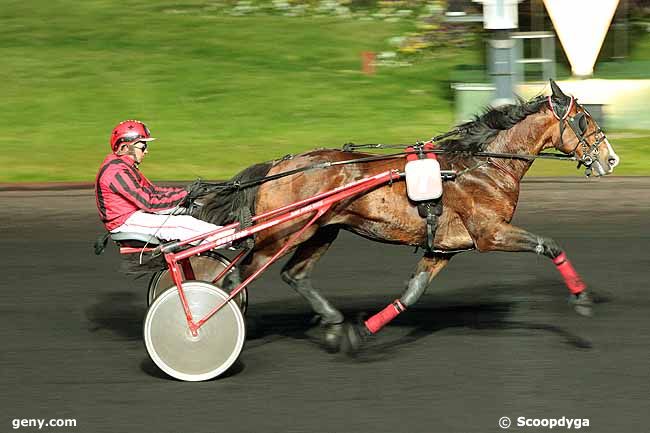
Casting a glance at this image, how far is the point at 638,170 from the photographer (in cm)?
1359

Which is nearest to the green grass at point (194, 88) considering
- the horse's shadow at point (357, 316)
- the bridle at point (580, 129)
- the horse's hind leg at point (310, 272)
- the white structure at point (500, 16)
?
the white structure at point (500, 16)

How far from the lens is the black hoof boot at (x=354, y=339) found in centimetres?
679

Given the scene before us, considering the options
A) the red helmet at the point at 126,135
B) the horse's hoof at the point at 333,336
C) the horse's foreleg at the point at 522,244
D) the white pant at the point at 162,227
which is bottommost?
the horse's hoof at the point at 333,336

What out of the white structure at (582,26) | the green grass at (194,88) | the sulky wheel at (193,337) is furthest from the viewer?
the white structure at (582,26)

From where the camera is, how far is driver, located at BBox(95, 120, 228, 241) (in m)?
6.45

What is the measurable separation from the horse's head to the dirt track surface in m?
1.08

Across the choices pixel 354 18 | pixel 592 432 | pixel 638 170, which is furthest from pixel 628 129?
pixel 592 432

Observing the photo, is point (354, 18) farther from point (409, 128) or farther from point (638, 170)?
point (638, 170)

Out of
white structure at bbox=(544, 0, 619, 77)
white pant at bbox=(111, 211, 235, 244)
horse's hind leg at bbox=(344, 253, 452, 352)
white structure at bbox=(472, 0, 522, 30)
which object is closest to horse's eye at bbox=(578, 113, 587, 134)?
horse's hind leg at bbox=(344, 253, 452, 352)

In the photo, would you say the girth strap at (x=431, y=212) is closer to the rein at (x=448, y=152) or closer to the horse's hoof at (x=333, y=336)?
the rein at (x=448, y=152)

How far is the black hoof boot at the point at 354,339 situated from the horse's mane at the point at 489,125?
118 centimetres

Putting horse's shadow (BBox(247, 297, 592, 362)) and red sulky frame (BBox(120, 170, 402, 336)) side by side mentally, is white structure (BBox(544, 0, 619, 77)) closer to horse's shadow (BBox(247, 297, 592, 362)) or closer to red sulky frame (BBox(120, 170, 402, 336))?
horse's shadow (BBox(247, 297, 592, 362))

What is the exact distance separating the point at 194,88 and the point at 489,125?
41.5 feet

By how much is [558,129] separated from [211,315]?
2334 millimetres
